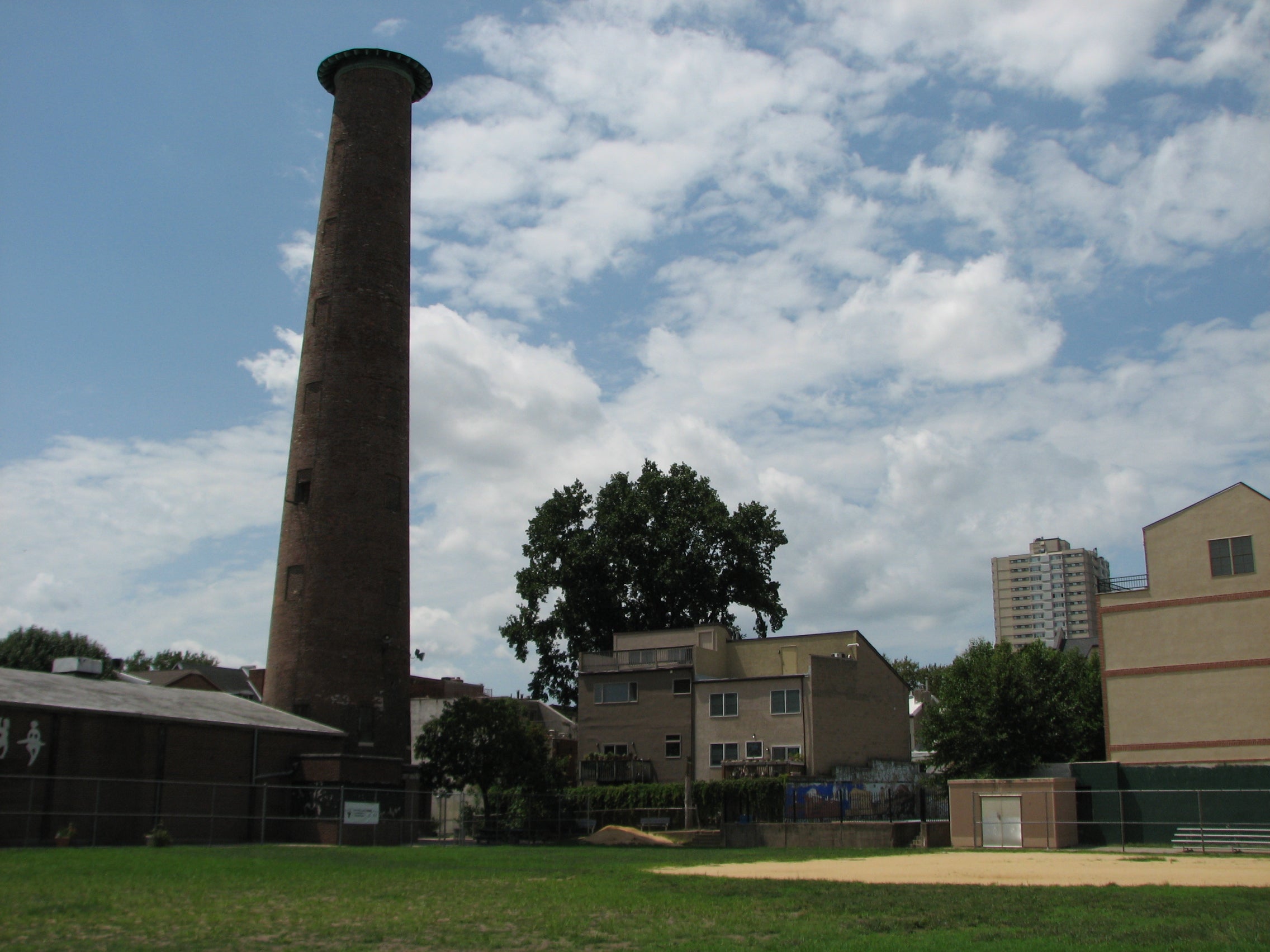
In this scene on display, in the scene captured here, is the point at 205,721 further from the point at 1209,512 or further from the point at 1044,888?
the point at 1209,512

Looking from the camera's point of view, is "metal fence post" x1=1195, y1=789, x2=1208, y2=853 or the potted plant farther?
"metal fence post" x1=1195, y1=789, x2=1208, y2=853

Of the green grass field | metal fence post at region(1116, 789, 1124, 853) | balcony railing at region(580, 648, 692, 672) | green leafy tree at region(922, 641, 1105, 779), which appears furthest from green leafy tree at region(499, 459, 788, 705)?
the green grass field

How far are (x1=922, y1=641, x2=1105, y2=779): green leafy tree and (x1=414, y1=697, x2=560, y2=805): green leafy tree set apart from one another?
17.0 meters

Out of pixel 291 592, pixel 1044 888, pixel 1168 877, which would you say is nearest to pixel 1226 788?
pixel 1168 877

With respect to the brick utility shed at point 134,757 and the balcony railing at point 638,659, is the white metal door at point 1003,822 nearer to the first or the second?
the balcony railing at point 638,659

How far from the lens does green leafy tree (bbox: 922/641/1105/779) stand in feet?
152

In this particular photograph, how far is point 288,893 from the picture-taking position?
55.8 feet

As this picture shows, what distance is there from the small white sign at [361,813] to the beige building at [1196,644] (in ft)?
88.7

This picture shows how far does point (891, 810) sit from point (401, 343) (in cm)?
2575

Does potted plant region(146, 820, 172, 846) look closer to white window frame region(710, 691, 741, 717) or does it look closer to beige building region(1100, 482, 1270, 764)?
white window frame region(710, 691, 741, 717)

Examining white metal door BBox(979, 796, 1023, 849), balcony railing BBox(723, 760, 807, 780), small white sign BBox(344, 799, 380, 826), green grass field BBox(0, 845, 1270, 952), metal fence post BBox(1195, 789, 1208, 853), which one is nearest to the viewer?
green grass field BBox(0, 845, 1270, 952)

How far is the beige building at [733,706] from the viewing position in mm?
51062

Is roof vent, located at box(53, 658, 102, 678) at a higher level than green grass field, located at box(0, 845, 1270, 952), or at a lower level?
higher

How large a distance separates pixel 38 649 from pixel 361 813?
129 ft
